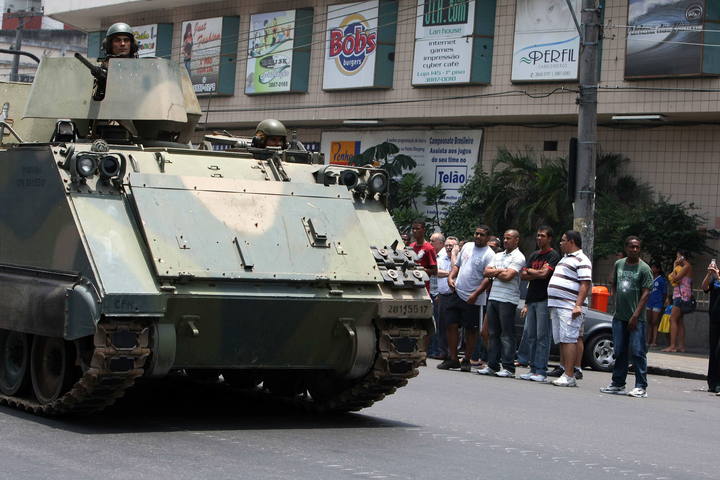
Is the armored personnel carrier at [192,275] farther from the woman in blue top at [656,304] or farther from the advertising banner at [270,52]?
the advertising banner at [270,52]

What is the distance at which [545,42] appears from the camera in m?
26.1

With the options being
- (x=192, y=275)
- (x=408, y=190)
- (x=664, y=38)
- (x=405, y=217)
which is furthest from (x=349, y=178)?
(x=408, y=190)

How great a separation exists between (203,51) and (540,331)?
69.8 ft

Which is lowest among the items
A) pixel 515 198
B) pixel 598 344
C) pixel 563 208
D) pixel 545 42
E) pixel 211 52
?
pixel 598 344

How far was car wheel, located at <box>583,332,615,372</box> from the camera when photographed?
1778cm

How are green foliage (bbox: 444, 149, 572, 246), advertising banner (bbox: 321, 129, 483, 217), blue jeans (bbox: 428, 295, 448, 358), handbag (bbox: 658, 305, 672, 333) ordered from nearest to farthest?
blue jeans (bbox: 428, 295, 448, 358), handbag (bbox: 658, 305, 672, 333), green foliage (bbox: 444, 149, 572, 246), advertising banner (bbox: 321, 129, 483, 217)

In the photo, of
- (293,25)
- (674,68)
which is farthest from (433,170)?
(674,68)

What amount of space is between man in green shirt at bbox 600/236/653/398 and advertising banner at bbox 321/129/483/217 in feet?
48.3

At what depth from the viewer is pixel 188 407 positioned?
10547 mm

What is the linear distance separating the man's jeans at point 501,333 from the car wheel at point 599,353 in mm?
Result: 2430

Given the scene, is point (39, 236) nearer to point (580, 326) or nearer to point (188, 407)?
point (188, 407)

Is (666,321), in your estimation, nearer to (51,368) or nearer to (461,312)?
(461,312)

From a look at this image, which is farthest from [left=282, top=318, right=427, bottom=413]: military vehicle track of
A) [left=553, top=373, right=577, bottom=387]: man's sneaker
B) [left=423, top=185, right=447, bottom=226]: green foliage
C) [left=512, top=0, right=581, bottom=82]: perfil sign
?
[left=423, top=185, right=447, bottom=226]: green foliage

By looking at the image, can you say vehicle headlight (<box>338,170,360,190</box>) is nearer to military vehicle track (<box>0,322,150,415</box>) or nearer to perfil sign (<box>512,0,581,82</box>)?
military vehicle track (<box>0,322,150,415</box>)
